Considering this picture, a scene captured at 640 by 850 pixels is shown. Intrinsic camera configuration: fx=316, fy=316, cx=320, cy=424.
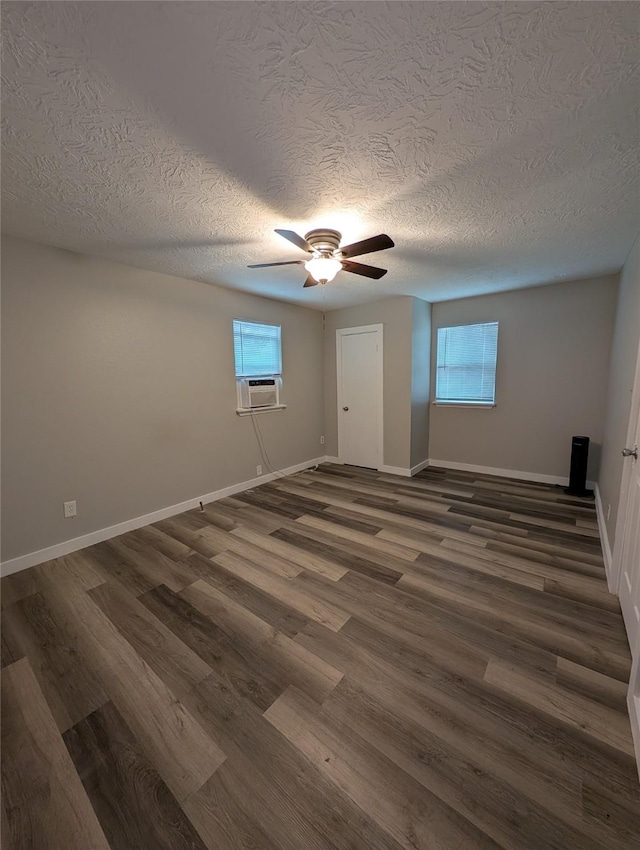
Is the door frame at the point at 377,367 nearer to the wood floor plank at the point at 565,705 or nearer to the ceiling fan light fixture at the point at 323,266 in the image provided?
the ceiling fan light fixture at the point at 323,266

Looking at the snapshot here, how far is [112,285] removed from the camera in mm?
2832

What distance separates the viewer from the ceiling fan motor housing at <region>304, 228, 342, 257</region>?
2.18 meters

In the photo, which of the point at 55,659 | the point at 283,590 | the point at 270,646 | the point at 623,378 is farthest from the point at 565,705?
the point at 55,659

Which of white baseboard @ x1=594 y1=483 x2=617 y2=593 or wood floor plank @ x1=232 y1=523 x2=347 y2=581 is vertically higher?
white baseboard @ x1=594 y1=483 x2=617 y2=593

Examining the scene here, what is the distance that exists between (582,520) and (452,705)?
2562 mm

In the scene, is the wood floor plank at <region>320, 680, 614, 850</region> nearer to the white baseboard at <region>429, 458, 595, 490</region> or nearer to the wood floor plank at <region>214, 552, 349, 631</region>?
the wood floor plank at <region>214, 552, 349, 631</region>

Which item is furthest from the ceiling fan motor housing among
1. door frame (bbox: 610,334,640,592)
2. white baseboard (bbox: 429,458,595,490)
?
white baseboard (bbox: 429,458,595,490)

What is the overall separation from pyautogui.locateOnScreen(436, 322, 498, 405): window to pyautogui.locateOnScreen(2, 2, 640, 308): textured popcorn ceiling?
6.25ft

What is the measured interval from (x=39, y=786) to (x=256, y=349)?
3.75 m

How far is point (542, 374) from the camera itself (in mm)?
→ 3928

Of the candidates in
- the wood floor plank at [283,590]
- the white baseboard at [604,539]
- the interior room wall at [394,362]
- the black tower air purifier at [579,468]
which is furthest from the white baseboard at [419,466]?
the wood floor plank at [283,590]

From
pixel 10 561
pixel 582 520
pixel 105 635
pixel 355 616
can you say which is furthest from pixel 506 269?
pixel 10 561

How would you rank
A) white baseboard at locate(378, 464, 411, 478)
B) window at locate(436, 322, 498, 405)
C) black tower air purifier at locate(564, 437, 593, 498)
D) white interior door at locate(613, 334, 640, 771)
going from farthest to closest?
white baseboard at locate(378, 464, 411, 478), window at locate(436, 322, 498, 405), black tower air purifier at locate(564, 437, 593, 498), white interior door at locate(613, 334, 640, 771)

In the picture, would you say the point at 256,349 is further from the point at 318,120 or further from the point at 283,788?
the point at 283,788
